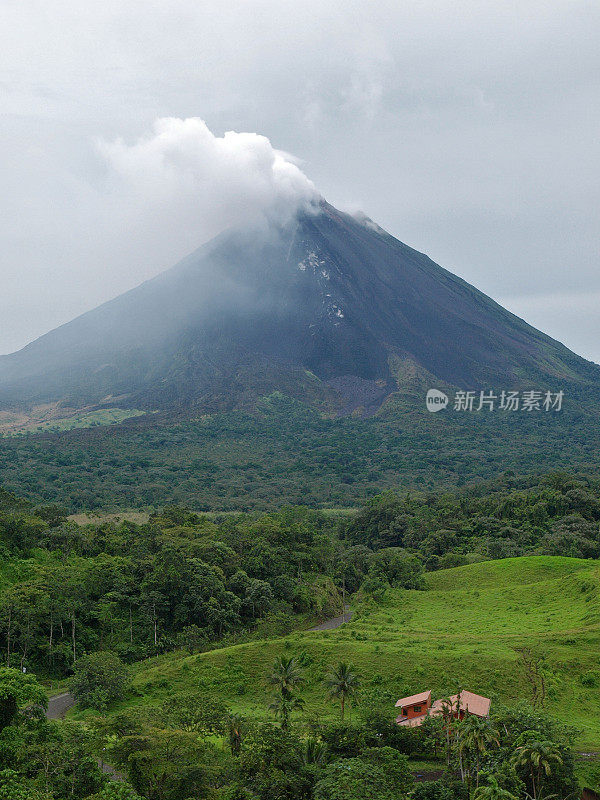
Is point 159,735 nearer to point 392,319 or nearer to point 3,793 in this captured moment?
point 3,793

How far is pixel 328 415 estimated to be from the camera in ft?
499

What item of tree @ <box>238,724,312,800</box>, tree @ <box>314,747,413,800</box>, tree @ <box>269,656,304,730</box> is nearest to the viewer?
tree @ <box>314,747,413,800</box>

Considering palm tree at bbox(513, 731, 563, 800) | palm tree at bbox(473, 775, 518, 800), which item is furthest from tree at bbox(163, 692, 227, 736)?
palm tree at bbox(513, 731, 563, 800)

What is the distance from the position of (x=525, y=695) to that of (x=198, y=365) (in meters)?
140

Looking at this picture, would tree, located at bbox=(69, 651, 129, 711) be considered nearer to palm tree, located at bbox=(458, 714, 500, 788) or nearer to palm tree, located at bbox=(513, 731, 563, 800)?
palm tree, located at bbox=(458, 714, 500, 788)

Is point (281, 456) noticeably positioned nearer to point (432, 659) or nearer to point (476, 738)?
point (432, 659)

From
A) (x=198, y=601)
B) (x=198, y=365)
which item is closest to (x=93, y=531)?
(x=198, y=601)

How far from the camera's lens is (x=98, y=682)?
31969mm

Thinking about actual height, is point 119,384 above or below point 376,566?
above

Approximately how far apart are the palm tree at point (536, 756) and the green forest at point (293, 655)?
0.06m

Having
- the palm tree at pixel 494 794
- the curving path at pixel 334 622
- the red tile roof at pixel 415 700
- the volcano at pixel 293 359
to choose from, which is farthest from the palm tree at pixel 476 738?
the volcano at pixel 293 359

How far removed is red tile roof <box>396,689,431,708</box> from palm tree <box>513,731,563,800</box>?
26.6 feet

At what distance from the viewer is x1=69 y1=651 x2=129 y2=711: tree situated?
31.3 m

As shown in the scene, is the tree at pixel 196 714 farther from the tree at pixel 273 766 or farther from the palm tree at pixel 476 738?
the palm tree at pixel 476 738
